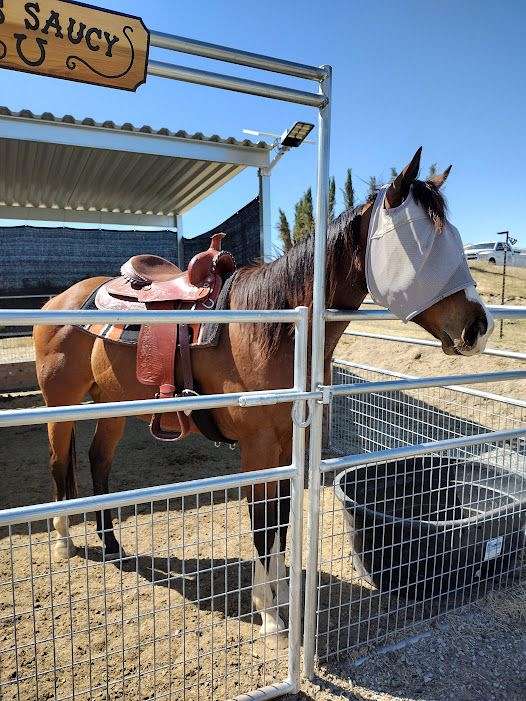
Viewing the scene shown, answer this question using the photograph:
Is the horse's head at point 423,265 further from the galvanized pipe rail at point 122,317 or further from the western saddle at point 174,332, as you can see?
the western saddle at point 174,332

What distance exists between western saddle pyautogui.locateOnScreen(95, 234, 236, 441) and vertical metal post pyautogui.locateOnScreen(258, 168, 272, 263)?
2.86 m

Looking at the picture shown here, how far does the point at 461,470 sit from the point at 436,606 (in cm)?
93

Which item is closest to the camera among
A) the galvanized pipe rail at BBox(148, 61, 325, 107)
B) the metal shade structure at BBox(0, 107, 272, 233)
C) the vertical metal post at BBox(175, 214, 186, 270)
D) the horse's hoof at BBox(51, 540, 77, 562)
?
the galvanized pipe rail at BBox(148, 61, 325, 107)

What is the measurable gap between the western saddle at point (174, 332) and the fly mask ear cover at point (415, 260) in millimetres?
829

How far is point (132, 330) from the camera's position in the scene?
224 centimetres

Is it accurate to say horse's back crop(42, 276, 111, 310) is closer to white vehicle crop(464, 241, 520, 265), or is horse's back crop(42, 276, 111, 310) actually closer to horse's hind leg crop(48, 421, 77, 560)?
horse's hind leg crop(48, 421, 77, 560)

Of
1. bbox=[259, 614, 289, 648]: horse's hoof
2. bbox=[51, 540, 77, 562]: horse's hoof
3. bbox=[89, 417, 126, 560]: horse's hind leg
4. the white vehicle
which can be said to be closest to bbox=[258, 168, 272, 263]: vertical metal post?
bbox=[89, 417, 126, 560]: horse's hind leg

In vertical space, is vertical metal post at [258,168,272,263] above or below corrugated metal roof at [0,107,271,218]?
below

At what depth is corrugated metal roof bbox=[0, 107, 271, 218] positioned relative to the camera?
13.5 ft

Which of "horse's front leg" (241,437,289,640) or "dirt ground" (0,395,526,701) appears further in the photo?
"horse's front leg" (241,437,289,640)

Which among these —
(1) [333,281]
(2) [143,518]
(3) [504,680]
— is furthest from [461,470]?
(2) [143,518]

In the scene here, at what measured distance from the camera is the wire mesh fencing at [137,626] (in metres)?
1.46

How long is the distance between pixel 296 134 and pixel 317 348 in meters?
0.75

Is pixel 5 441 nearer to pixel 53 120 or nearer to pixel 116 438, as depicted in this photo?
pixel 116 438
